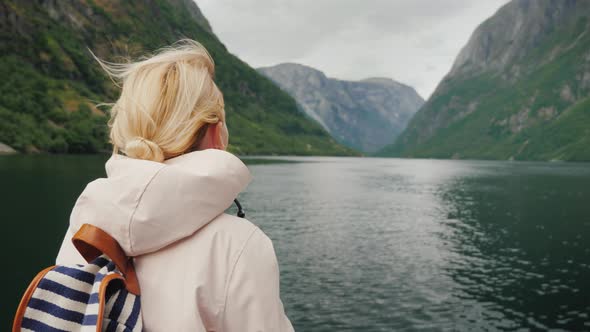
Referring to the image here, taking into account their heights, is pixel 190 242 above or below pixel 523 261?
above

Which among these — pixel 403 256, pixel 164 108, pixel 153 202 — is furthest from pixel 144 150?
pixel 403 256

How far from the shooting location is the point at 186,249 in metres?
2.41

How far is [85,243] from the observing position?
230 centimetres

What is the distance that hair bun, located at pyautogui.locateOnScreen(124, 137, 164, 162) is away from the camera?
2672mm

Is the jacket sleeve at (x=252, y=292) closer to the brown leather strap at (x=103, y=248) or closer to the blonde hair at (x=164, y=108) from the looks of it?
the brown leather strap at (x=103, y=248)

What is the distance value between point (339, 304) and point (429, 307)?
476cm

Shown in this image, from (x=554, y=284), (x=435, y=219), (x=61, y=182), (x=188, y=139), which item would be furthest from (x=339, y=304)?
(x=61, y=182)

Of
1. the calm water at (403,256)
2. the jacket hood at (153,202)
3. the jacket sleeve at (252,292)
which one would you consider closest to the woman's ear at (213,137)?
the jacket hood at (153,202)

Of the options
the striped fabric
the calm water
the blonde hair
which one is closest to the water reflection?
the calm water

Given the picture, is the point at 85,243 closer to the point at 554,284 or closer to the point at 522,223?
the point at 554,284

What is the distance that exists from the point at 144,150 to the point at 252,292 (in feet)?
3.60

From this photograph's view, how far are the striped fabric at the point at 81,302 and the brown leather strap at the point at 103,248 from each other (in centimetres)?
5

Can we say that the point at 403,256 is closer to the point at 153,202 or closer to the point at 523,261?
the point at 523,261

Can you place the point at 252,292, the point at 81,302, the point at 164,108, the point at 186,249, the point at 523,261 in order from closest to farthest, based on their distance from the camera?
the point at 81,302, the point at 252,292, the point at 186,249, the point at 164,108, the point at 523,261
